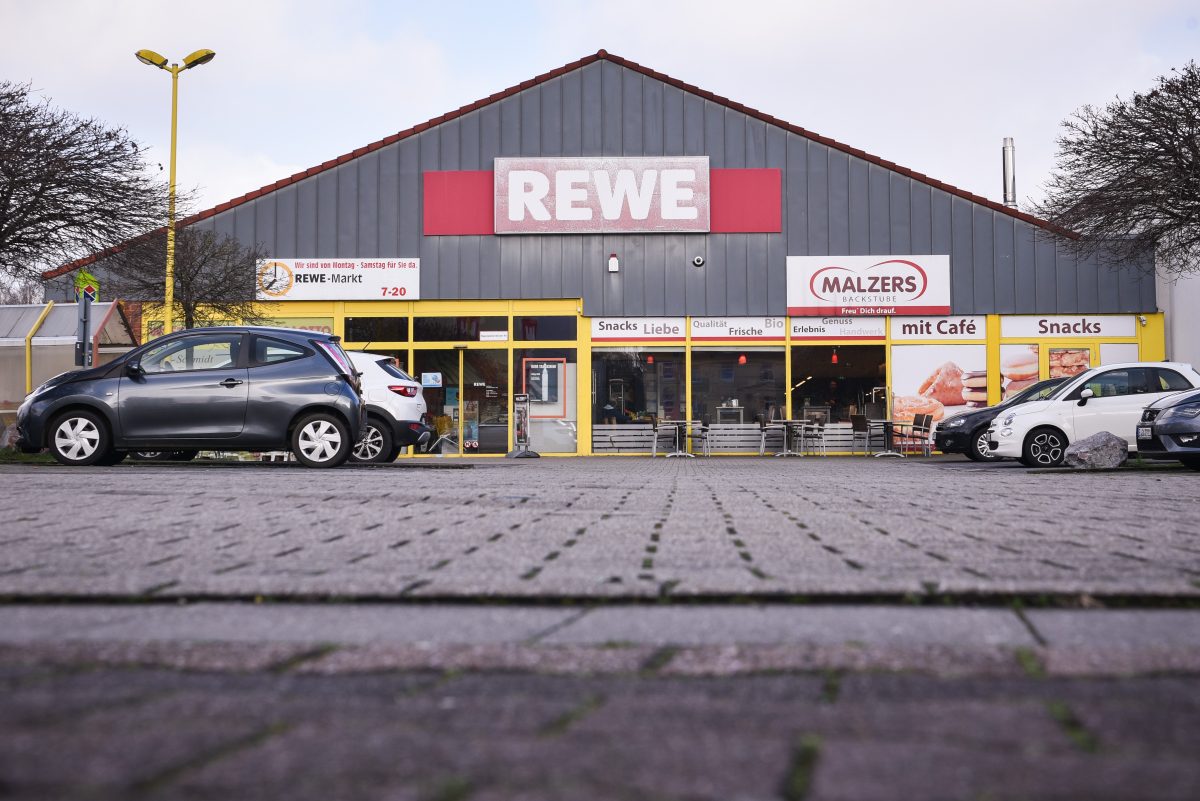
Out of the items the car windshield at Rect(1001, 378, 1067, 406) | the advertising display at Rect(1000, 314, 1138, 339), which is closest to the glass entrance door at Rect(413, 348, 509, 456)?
the car windshield at Rect(1001, 378, 1067, 406)

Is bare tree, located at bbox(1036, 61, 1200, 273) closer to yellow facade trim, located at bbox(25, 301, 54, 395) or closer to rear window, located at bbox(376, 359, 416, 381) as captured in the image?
rear window, located at bbox(376, 359, 416, 381)

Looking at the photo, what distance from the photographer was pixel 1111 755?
1.71 metres

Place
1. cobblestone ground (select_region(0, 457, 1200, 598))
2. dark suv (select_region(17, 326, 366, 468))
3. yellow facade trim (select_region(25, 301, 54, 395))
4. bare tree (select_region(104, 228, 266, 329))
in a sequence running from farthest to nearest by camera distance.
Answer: yellow facade trim (select_region(25, 301, 54, 395)), bare tree (select_region(104, 228, 266, 329)), dark suv (select_region(17, 326, 366, 468)), cobblestone ground (select_region(0, 457, 1200, 598))

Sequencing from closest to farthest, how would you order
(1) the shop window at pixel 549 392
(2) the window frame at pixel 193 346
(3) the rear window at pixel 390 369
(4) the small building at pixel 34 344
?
1. (2) the window frame at pixel 193 346
2. (3) the rear window at pixel 390 369
3. (4) the small building at pixel 34 344
4. (1) the shop window at pixel 549 392

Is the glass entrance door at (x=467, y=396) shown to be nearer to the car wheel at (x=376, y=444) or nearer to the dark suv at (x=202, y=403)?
the car wheel at (x=376, y=444)

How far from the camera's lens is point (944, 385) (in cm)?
2153

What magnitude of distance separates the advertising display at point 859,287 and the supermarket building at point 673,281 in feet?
0.14

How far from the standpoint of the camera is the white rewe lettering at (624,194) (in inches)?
859

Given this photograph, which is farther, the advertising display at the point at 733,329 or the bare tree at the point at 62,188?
the advertising display at the point at 733,329

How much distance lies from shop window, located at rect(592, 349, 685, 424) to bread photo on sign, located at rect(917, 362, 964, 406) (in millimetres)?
5154

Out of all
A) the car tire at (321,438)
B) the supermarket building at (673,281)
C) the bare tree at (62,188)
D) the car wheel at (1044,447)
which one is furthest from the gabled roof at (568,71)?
the car tire at (321,438)

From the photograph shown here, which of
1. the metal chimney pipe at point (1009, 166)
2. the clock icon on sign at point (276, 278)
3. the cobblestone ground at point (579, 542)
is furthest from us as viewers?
the metal chimney pipe at point (1009, 166)

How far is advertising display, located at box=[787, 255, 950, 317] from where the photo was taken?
70.7 feet

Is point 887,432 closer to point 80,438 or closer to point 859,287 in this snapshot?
point 859,287
